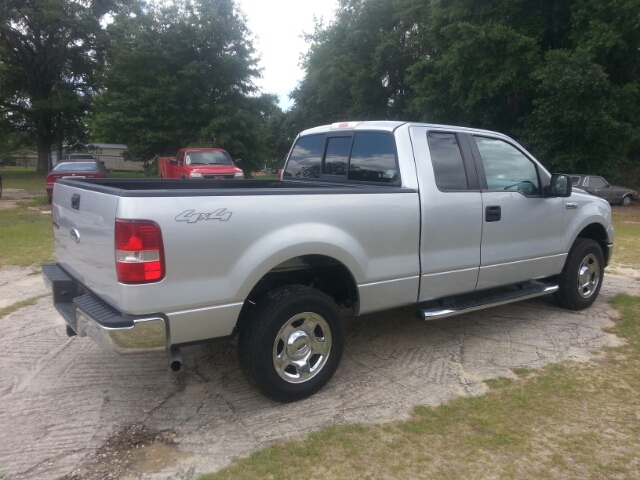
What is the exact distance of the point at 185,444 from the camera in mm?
3205

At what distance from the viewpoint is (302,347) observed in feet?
12.1

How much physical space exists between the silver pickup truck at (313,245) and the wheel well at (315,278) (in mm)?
15

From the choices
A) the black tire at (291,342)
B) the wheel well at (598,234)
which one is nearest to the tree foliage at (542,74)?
the wheel well at (598,234)

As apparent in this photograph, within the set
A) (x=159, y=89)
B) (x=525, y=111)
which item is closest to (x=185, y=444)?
(x=525, y=111)

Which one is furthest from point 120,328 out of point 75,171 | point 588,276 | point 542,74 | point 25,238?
point 542,74

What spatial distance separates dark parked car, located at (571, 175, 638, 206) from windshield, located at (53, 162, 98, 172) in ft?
57.3

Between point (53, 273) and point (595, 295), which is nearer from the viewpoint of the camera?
point (53, 273)

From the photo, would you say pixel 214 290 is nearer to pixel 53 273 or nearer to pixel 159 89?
pixel 53 273

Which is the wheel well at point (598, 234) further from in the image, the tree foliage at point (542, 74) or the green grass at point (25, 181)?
the green grass at point (25, 181)

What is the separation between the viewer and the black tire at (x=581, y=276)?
5.66 meters

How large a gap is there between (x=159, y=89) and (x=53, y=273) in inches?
1008

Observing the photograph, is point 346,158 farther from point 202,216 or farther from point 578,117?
point 578,117

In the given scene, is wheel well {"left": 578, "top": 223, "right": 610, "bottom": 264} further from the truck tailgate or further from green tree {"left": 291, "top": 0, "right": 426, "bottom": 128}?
green tree {"left": 291, "top": 0, "right": 426, "bottom": 128}

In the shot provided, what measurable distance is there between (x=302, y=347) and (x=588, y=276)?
3.82 m
